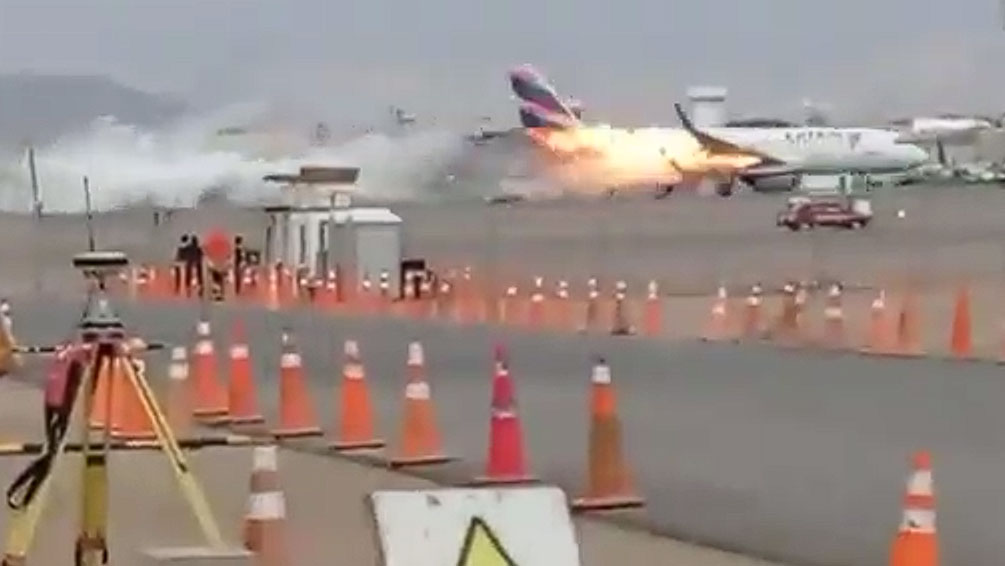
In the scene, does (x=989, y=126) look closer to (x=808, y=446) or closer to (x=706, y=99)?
(x=706, y=99)

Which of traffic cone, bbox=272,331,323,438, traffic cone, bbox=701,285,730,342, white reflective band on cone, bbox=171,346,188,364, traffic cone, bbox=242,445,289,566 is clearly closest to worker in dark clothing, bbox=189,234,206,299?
traffic cone, bbox=701,285,730,342

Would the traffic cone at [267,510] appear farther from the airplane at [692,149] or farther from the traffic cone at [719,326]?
the airplane at [692,149]

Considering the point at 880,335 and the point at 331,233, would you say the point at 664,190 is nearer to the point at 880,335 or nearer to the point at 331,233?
the point at 331,233

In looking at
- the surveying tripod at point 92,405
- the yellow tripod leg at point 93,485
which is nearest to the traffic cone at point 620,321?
the surveying tripod at point 92,405

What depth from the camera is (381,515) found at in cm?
894

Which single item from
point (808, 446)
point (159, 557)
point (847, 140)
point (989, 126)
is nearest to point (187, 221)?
point (847, 140)

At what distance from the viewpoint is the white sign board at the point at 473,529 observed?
8.82m

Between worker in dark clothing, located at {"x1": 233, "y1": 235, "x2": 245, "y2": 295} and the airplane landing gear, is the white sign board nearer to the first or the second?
worker in dark clothing, located at {"x1": 233, "y1": 235, "x2": 245, "y2": 295}

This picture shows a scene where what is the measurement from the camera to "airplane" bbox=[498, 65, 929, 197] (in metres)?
109

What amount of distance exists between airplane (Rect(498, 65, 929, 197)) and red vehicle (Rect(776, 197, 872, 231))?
32840 mm

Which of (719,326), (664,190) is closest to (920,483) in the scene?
(719,326)

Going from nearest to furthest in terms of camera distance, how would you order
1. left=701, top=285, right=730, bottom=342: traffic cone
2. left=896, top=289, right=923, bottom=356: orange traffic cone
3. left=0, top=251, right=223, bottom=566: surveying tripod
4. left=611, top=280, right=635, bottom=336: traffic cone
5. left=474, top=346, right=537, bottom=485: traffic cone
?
left=0, top=251, right=223, bottom=566: surveying tripod
left=474, top=346, right=537, bottom=485: traffic cone
left=896, top=289, right=923, bottom=356: orange traffic cone
left=701, top=285, right=730, bottom=342: traffic cone
left=611, top=280, right=635, bottom=336: traffic cone

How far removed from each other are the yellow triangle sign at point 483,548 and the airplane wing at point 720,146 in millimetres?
100884

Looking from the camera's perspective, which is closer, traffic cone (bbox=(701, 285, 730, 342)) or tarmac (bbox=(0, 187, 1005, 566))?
tarmac (bbox=(0, 187, 1005, 566))
